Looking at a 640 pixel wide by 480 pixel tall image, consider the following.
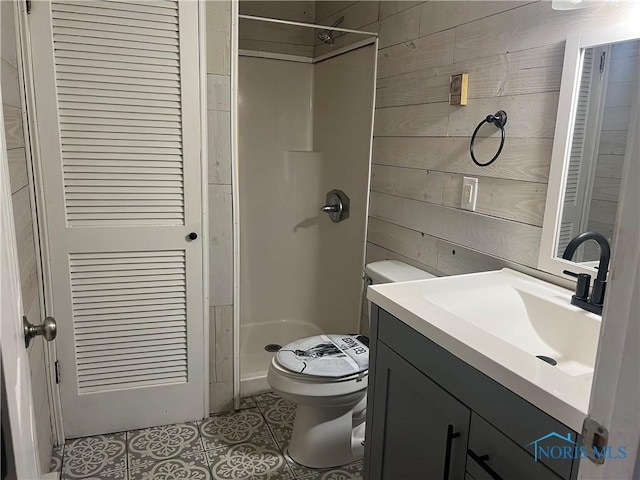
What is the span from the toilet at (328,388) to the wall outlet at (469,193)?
34 centimetres

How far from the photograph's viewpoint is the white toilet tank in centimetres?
188

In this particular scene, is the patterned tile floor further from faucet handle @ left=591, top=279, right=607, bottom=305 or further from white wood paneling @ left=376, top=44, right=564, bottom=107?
white wood paneling @ left=376, top=44, right=564, bottom=107

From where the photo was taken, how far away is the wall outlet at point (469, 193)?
1.70 meters

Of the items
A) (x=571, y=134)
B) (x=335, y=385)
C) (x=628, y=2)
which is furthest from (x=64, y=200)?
(x=628, y=2)

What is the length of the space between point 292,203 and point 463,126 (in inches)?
60.7

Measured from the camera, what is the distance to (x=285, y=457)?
6.41 feet

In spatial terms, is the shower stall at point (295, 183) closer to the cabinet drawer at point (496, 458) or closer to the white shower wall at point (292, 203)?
the white shower wall at point (292, 203)

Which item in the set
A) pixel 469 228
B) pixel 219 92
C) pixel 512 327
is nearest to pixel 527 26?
pixel 469 228

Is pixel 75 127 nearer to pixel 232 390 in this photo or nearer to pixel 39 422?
pixel 39 422

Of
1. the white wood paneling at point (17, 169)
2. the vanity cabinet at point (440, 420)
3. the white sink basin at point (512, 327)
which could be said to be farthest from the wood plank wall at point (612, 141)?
the white wood paneling at point (17, 169)

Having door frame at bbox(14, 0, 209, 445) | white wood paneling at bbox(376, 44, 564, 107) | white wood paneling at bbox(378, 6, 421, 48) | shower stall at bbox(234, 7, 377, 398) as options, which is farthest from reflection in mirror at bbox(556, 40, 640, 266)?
door frame at bbox(14, 0, 209, 445)

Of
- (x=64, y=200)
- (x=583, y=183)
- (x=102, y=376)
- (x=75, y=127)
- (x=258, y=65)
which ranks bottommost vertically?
(x=102, y=376)

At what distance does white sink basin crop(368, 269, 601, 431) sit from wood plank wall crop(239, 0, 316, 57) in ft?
6.57

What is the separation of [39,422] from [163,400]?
1.81ft
